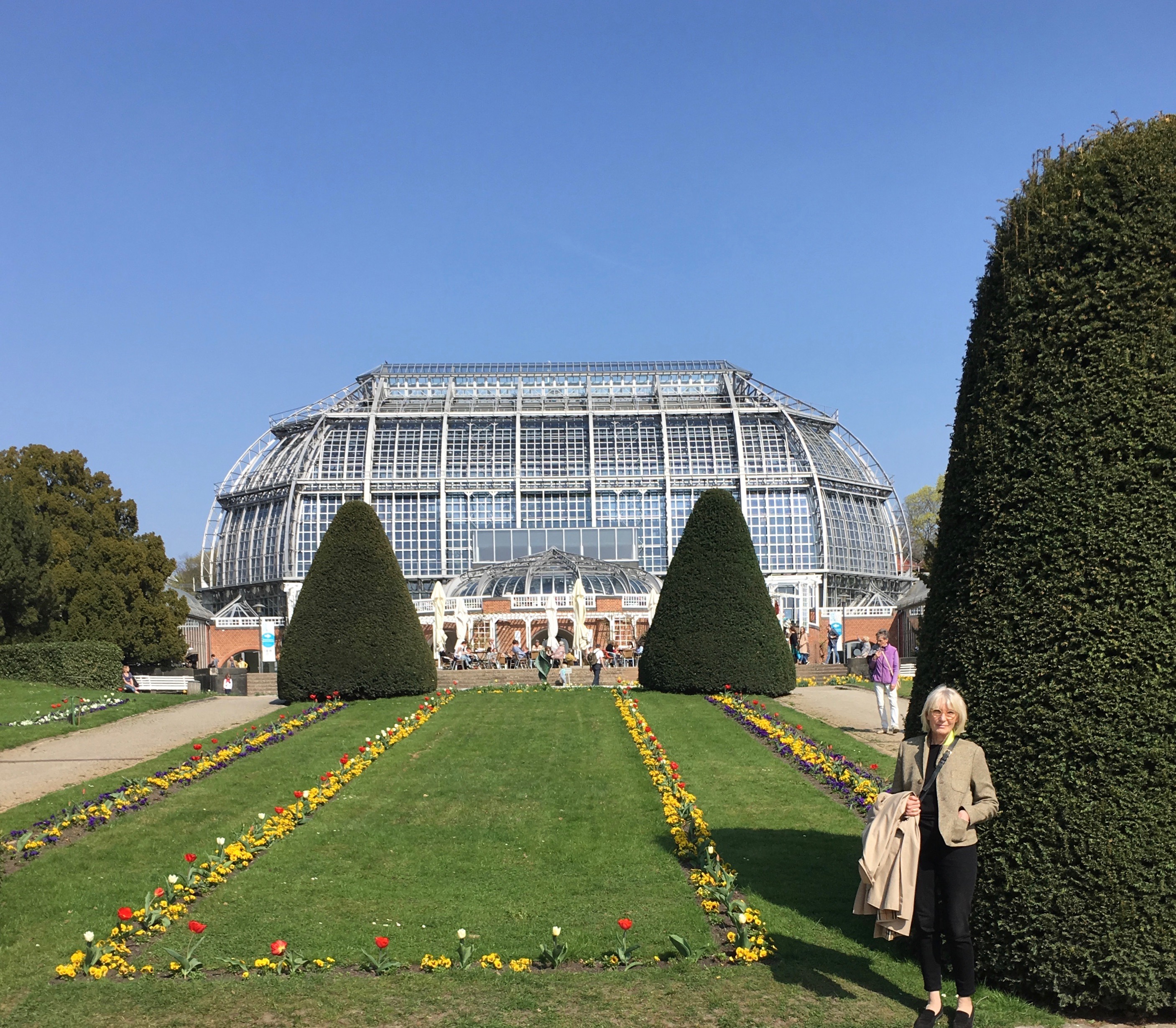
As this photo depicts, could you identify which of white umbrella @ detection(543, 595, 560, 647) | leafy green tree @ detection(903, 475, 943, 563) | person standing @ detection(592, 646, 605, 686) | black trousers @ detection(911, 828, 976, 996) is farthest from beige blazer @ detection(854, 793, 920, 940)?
leafy green tree @ detection(903, 475, 943, 563)

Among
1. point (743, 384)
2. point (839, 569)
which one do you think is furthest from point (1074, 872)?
point (743, 384)

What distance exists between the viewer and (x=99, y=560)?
34375 mm

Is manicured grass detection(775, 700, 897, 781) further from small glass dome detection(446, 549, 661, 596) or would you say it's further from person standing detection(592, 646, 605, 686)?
small glass dome detection(446, 549, 661, 596)

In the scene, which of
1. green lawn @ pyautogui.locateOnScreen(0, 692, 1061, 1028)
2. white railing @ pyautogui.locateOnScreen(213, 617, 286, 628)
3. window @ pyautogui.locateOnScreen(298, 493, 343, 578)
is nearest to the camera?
green lawn @ pyautogui.locateOnScreen(0, 692, 1061, 1028)

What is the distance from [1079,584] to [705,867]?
3.80 meters

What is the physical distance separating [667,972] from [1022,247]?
468 centimetres

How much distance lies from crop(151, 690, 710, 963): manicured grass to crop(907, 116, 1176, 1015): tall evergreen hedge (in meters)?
2.17

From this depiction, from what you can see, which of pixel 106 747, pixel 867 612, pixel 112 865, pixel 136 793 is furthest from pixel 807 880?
pixel 867 612

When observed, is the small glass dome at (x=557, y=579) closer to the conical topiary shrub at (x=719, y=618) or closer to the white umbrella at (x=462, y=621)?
the white umbrella at (x=462, y=621)

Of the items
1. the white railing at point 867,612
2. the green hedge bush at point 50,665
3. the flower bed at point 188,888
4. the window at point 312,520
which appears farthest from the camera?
the window at point 312,520

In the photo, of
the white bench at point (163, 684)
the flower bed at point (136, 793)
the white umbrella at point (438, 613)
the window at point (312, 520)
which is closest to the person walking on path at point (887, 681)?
the flower bed at point (136, 793)

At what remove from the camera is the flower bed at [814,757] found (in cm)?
1145

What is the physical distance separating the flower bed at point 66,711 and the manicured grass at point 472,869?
772 centimetres

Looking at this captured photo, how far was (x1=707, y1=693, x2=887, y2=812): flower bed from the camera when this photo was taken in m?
11.5
